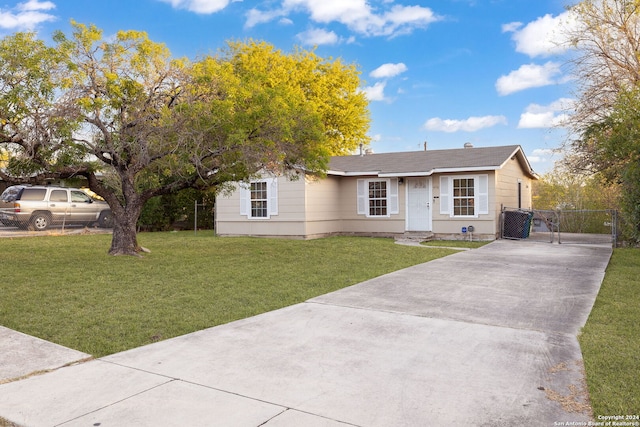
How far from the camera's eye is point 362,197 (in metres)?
18.7

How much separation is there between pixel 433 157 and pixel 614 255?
25.7 ft

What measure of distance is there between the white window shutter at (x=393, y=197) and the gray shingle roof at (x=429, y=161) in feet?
1.95

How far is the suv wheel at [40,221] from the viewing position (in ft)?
59.0

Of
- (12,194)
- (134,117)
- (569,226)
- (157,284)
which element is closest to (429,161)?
(569,226)

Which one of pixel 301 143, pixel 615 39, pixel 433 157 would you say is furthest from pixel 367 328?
pixel 615 39

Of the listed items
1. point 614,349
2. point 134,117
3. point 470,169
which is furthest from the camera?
point 470,169

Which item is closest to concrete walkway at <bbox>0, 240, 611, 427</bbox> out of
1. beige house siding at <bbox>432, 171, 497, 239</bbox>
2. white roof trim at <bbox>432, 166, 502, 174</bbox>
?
white roof trim at <bbox>432, 166, 502, 174</bbox>

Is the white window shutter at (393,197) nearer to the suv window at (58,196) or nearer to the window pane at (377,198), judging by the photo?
the window pane at (377,198)

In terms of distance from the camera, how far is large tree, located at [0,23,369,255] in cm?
876

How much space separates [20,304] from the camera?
614 centimetres

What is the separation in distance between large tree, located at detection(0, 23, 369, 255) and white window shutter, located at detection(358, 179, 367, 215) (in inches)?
301

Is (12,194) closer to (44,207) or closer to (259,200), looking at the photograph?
(44,207)

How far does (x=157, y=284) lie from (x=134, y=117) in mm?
4197

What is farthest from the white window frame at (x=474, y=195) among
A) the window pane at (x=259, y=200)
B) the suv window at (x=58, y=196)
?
the suv window at (x=58, y=196)
